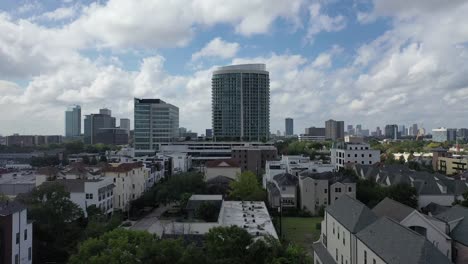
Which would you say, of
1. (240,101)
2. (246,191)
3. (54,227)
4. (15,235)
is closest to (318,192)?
(246,191)

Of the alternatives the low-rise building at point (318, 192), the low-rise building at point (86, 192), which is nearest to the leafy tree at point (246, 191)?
the low-rise building at point (318, 192)

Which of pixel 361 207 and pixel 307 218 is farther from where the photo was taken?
pixel 307 218

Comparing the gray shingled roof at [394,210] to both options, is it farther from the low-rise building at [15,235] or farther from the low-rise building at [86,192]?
the low-rise building at [86,192]

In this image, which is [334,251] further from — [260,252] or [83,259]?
[83,259]

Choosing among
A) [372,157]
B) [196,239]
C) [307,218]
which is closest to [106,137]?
[372,157]

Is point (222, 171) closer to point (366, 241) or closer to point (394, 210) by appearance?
point (394, 210)

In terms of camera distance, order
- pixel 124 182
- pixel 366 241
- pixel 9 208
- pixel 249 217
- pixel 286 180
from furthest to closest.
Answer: pixel 286 180
pixel 124 182
pixel 249 217
pixel 9 208
pixel 366 241
